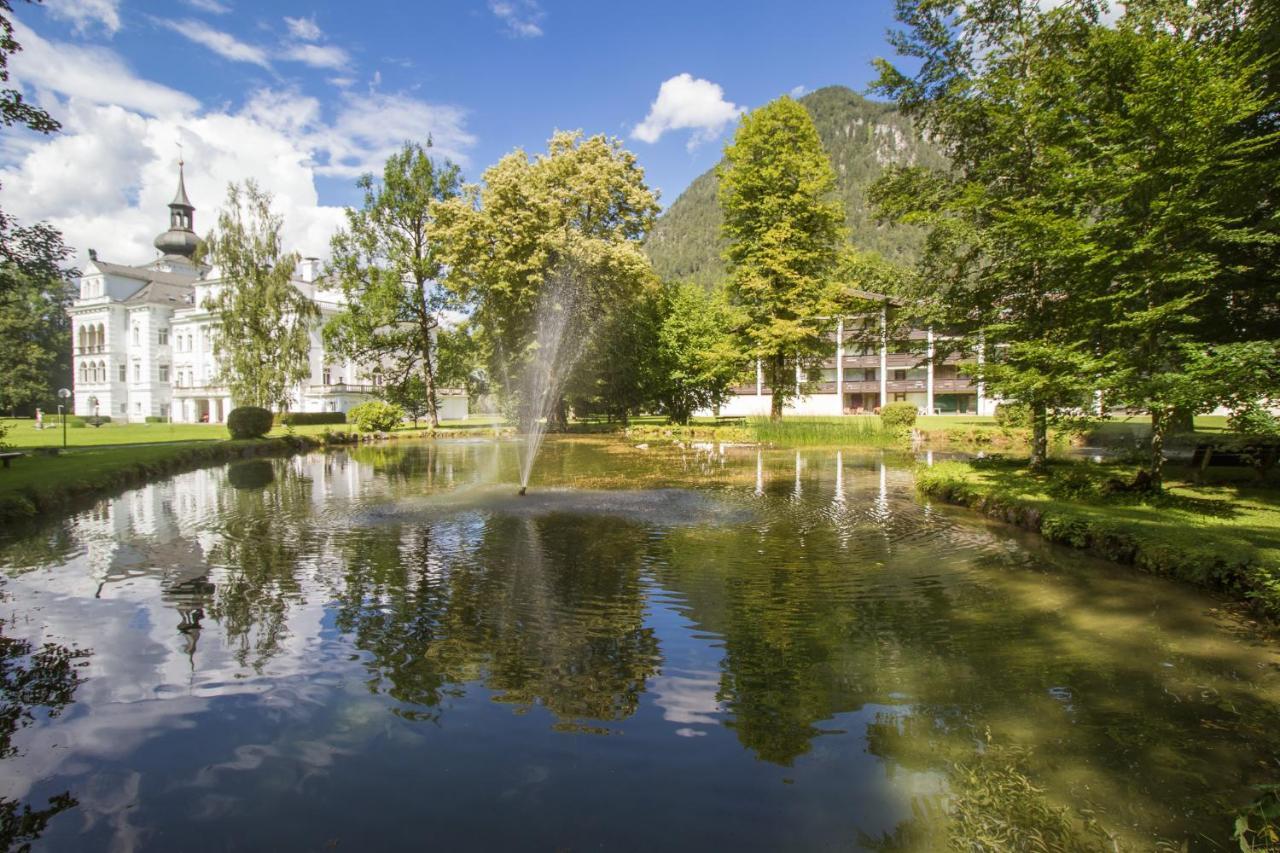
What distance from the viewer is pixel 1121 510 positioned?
12266mm

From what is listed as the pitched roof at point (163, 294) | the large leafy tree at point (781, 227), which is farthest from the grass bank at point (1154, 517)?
the pitched roof at point (163, 294)

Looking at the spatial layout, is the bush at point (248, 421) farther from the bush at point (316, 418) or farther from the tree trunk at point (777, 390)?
the tree trunk at point (777, 390)

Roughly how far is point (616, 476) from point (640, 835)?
1708 centimetres

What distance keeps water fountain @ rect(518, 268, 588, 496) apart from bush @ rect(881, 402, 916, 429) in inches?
715

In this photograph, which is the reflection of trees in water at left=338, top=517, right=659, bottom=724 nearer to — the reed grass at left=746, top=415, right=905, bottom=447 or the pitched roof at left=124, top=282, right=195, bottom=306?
the reed grass at left=746, top=415, right=905, bottom=447

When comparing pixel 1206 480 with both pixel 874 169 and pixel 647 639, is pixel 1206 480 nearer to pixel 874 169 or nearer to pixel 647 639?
pixel 647 639

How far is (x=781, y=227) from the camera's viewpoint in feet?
124

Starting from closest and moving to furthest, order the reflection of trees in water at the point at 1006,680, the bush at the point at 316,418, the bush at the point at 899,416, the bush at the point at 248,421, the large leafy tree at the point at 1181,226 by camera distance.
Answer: the reflection of trees in water at the point at 1006,680 < the large leafy tree at the point at 1181,226 < the bush at the point at 899,416 < the bush at the point at 248,421 < the bush at the point at 316,418

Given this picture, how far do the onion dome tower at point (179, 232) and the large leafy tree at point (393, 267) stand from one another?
43.3 meters

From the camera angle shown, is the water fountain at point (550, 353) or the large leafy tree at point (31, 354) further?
the large leafy tree at point (31, 354)

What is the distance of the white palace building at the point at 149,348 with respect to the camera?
63.4 meters

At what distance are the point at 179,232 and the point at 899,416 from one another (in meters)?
79.5

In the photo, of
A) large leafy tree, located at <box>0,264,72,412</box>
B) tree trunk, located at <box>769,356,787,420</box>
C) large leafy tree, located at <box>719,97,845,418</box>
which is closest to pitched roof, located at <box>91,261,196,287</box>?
large leafy tree, located at <box>0,264,72,412</box>

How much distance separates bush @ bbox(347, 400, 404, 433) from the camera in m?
41.5
